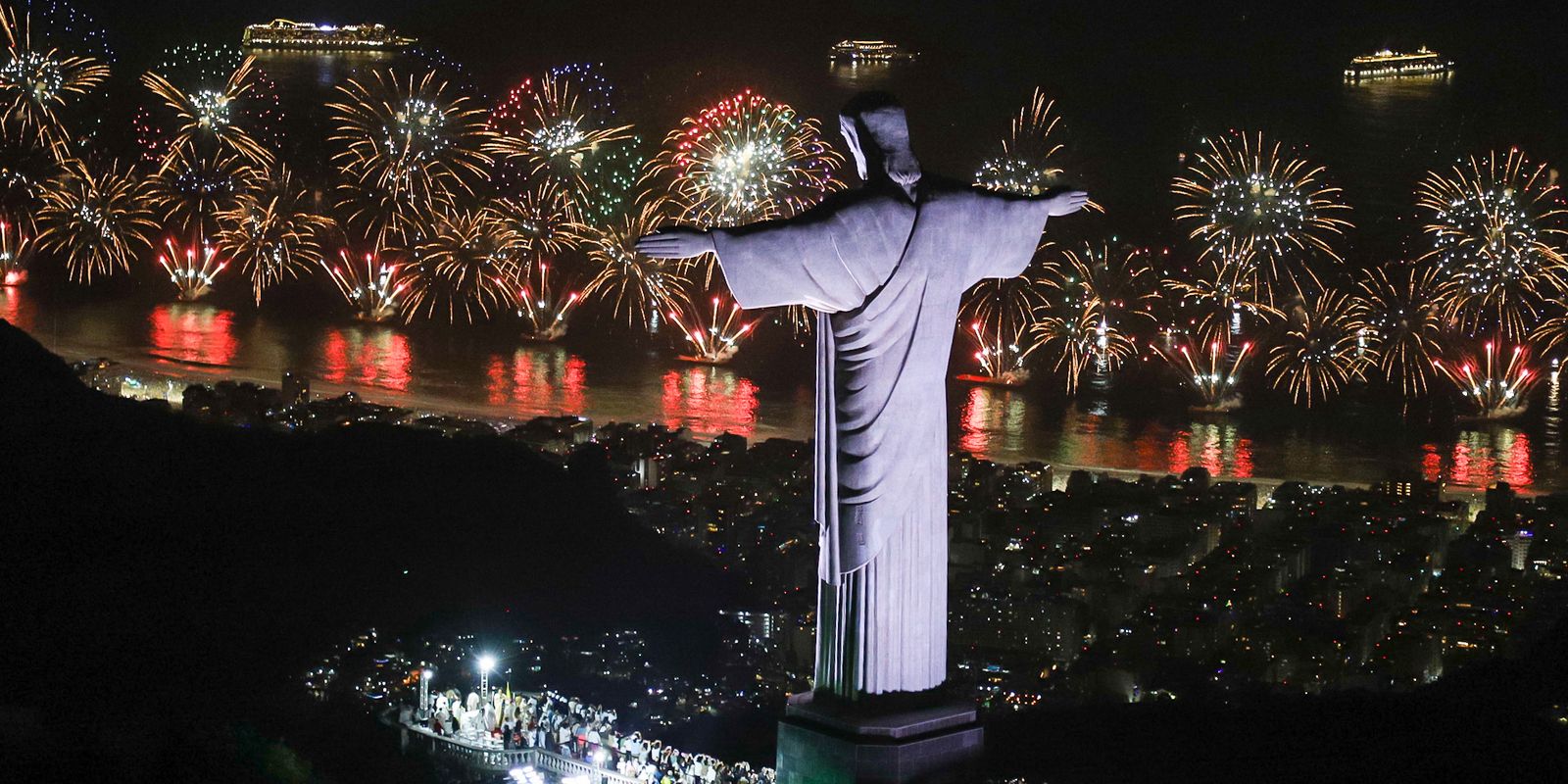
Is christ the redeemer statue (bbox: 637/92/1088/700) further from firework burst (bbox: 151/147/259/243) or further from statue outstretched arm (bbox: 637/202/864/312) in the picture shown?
firework burst (bbox: 151/147/259/243)

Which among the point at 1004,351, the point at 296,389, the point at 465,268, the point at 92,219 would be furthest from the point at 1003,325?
the point at 92,219

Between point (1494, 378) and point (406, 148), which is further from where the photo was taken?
point (406, 148)

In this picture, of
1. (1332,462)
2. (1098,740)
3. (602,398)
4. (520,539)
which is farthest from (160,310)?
(1098,740)

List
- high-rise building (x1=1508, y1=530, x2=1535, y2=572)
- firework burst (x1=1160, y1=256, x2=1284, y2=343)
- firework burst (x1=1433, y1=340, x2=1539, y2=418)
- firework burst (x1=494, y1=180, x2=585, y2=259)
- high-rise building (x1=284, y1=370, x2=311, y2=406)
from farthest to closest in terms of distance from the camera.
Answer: firework burst (x1=494, y1=180, x2=585, y2=259) → firework burst (x1=1160, y1=256, x2=1284, y2=343) → firework burst (x1=1433, y1=340, x2=1539, y2=418) → high-rise building (x1=284, y1=370, x2=311, y2=406) → high-rise building (x1=1508, y1=530, x2=1535, y2=572)

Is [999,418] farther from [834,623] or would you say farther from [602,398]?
[834,623]

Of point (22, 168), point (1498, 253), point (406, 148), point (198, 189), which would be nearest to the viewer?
point (1498, 253)

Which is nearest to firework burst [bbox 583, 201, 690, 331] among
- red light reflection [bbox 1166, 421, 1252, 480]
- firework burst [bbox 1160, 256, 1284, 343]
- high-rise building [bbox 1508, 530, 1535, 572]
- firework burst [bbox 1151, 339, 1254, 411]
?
firework burst [bbox 1151, 339, 1254, 411]

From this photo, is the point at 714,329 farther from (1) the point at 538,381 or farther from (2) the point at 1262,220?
(2) the point at 1262,220
